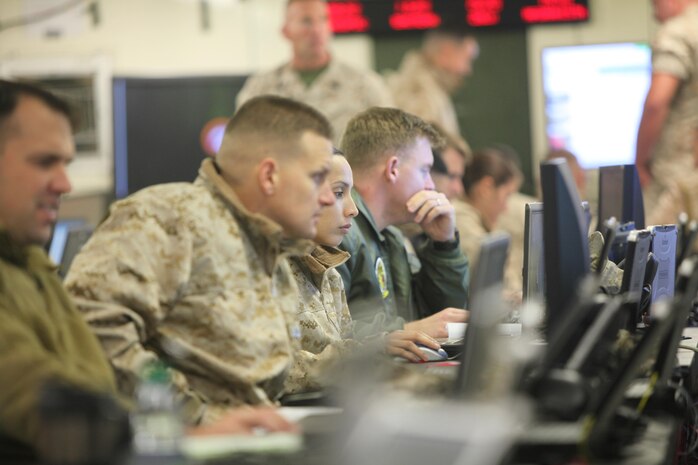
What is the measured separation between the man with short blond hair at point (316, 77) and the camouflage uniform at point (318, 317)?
383cm

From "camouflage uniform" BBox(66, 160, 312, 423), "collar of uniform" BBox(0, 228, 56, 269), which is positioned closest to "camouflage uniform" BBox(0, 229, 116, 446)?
"collar of uniform" BBox(0, 228, 56, 269)

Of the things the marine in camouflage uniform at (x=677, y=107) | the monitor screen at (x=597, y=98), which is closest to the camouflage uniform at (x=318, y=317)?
the marine in camouflage uniform at (x=677, y=107)

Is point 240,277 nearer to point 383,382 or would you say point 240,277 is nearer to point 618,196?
point 383,382

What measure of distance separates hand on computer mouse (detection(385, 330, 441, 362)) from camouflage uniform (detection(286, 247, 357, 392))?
96 mm

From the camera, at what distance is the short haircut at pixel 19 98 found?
1.79m

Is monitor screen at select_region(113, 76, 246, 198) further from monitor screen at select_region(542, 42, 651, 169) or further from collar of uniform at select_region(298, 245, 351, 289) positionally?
collar of uniform at select_region(298, 245, 351, 289)

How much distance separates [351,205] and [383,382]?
1.46 metres

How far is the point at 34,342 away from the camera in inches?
66.3

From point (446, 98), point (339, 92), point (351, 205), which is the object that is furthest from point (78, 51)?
point (351, 205)

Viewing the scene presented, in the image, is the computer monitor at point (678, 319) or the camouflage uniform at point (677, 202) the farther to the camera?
the camouflage uniform at point (677, 202)

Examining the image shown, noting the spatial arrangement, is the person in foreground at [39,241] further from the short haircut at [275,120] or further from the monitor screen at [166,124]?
the monitor screen at [166,124]

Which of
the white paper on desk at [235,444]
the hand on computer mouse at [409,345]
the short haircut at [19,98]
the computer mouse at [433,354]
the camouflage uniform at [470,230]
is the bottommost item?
the camouflage uniform at [470,230]

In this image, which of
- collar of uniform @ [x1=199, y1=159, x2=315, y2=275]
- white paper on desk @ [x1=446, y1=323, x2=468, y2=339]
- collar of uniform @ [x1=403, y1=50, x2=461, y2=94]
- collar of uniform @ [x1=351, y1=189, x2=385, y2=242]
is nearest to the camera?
collar of uniform @ [x1=199, y1=159, x2=315, y2=275]

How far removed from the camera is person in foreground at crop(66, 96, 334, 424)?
204 centimetres
